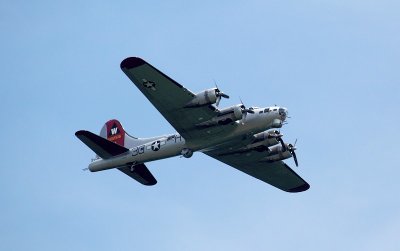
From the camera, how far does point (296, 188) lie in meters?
70.9

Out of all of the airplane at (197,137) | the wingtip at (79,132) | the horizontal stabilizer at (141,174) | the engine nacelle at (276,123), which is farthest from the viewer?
the horizontal stabilizer at (141,174)

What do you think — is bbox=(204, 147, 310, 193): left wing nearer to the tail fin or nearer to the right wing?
the right wing

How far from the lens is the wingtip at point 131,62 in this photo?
55094 mm

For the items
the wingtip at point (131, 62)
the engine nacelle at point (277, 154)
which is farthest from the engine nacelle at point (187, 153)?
the wingtip at point (131, 62)

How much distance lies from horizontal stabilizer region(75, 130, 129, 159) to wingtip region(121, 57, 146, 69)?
8477mm

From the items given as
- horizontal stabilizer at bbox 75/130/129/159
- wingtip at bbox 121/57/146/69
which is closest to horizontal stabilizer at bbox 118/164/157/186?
horizontal stabilizer at bbox 75/130/129/159

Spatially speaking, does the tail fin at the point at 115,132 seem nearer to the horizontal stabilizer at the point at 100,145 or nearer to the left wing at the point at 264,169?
the horizontal stabilizer at the point at 100,145

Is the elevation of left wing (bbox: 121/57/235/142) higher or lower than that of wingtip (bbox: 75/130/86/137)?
higher

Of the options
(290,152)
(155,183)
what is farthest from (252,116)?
(155,183)

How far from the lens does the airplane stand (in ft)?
187

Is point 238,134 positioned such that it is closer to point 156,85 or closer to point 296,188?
point 156,85

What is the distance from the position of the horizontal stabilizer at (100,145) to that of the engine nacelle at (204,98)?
9022 mm

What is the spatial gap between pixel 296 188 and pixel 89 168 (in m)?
18.3

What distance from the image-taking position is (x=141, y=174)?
65625 mm
